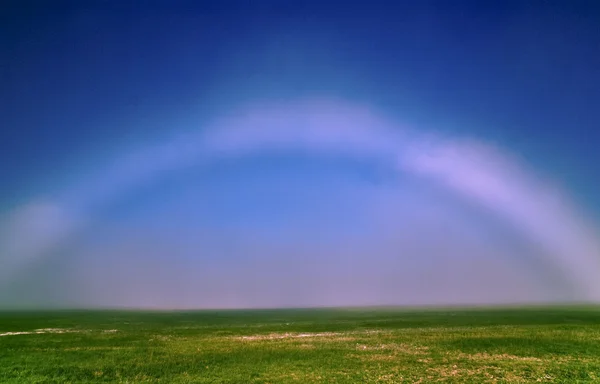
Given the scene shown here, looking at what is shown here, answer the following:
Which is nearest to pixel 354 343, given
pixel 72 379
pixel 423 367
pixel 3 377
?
pixel 423 367

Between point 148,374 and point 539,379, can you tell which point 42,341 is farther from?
point 539,379

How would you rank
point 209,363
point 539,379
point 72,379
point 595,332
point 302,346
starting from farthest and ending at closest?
point 595,332
point 302,346
point 209,363
point 72,379
point 539,379

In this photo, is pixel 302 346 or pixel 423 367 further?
pixel 302 346

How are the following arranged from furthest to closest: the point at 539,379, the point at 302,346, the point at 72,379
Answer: the point at 302,346 < the point at 72,379 < the point at 539,379

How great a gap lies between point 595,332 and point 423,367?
84.8ft

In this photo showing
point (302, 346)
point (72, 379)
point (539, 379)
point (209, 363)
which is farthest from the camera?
point (302, 346)

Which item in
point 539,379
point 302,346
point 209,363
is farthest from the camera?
point 302,346

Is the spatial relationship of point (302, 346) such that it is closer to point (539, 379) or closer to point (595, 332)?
point (539, 379)

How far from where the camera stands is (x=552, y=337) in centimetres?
3731

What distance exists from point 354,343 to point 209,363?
48.6 ft

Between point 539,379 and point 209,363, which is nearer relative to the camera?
point 539,379

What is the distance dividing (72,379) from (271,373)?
12.0 meters

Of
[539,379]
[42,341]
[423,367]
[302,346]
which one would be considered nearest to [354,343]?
[302,346]

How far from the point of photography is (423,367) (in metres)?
26.8
